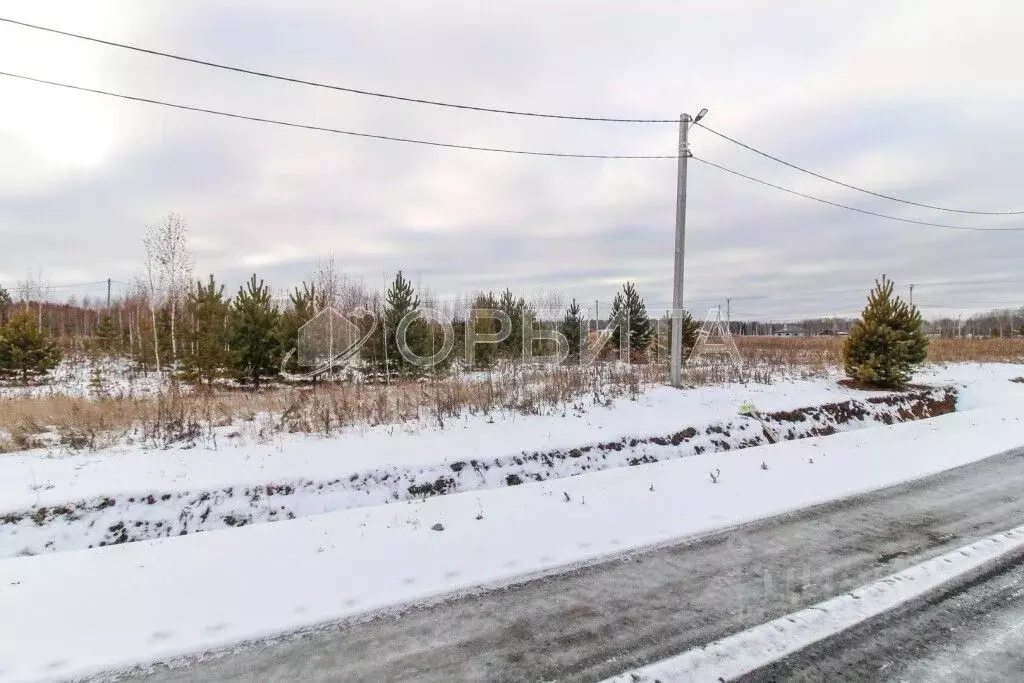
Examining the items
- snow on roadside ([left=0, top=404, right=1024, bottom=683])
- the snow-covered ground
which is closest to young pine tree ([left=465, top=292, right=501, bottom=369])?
the snow-covered ground

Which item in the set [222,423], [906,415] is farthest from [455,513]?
[906,415]

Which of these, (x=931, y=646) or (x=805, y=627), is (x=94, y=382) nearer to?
(x=805, y=627)

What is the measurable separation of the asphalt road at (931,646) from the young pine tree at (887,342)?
40.6ft

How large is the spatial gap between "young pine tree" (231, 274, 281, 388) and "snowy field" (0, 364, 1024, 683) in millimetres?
8966

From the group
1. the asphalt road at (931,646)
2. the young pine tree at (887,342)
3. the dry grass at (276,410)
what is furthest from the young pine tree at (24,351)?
the young pine tree at (887,342)

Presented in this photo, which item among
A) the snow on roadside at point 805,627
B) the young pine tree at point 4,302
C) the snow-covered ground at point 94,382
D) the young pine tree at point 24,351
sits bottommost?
the snow on roadside at point 805,627

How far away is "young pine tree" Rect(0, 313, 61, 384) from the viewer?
1616 centimetres

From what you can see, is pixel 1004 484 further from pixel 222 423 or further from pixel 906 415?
pixel 222 423

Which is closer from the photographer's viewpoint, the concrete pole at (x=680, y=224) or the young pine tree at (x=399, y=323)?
the concrete pole at (x=680, y=224)

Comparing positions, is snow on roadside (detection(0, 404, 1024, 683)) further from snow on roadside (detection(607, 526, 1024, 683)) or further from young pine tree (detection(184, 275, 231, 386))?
young pine tree (detection(184, 275, 231, 386))

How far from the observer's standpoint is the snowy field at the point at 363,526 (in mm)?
3213

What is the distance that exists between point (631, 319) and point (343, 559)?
827 inches

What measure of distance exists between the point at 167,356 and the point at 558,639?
21.6 metres

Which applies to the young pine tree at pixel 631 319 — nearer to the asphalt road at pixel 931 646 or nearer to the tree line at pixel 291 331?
the tree line at pixel 291 331
